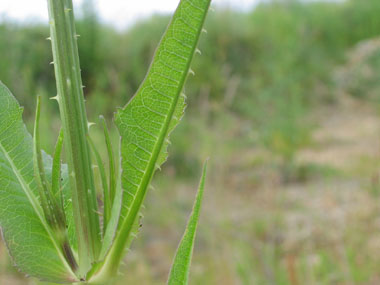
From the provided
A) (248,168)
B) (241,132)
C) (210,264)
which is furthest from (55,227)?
(241,132)

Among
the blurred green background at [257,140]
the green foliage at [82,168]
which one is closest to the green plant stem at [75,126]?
the green foliage at [82,168]

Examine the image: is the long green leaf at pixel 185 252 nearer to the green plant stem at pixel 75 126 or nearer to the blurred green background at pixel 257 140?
the green plant stem at pixel 75 126

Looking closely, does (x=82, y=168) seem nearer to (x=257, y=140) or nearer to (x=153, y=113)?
(x=153, y=113)

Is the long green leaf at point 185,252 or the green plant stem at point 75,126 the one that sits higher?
the green plant stem at point 75,126


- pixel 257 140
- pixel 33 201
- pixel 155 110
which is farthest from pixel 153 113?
pixel 257 140

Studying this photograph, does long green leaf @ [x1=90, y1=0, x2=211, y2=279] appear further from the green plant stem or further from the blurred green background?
the blurred green background

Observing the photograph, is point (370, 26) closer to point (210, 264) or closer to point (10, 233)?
point (210, 264)
